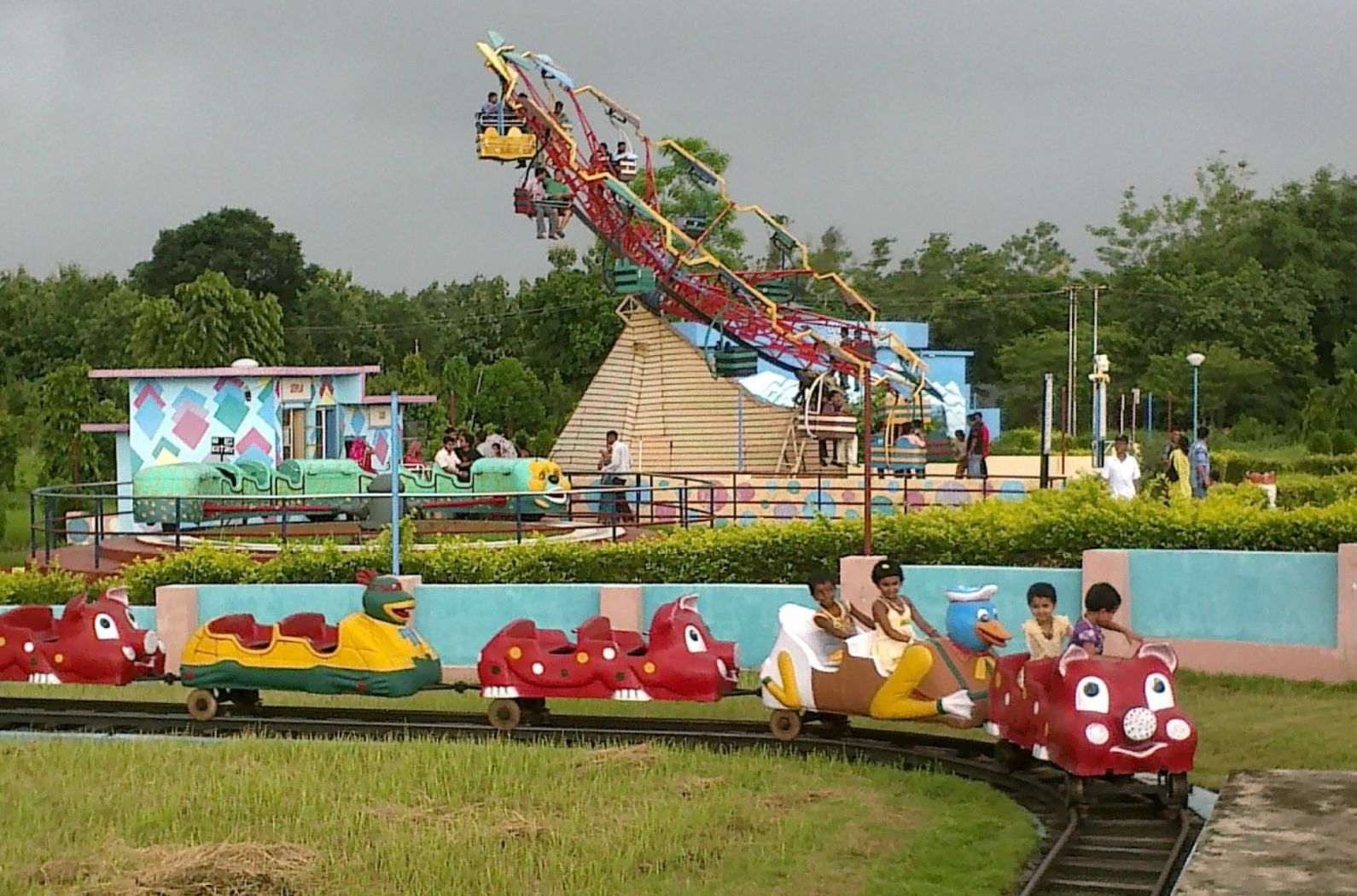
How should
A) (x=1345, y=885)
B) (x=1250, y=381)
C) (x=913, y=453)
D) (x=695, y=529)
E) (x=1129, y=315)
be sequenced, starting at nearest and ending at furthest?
(x=1345, y=885) → (x=695, y=529) → (x=913, y=453) → (x=1250, y=381) → (x=1129, y=315)

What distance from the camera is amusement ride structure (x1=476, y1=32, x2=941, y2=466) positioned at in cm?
3062

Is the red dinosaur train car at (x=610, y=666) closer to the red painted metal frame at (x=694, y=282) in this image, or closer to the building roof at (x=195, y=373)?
the building roof at (x=195, y=373)

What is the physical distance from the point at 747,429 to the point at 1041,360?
86.1 feet

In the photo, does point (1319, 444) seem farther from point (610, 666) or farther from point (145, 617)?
point (610, 666)

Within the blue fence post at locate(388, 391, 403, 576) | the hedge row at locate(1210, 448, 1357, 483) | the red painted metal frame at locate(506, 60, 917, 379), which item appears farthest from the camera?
the hedge row at locate(1210, 448, 1357, 483)

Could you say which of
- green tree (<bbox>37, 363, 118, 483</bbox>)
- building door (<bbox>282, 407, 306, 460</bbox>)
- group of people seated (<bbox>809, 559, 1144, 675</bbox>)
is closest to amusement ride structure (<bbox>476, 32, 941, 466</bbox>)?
building door (<bbox>282, 407, 306, 460</bbox>)

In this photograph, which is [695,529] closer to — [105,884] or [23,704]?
[23,704]

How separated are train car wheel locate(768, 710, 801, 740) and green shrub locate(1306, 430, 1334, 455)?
34.4m

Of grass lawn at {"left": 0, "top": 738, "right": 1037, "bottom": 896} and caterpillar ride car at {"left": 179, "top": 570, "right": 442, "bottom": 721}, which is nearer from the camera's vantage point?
grass lawn at {"left": 0, "top": 738, "right": 1037, "bottom": 896}

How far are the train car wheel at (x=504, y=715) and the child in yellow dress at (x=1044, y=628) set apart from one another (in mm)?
4057

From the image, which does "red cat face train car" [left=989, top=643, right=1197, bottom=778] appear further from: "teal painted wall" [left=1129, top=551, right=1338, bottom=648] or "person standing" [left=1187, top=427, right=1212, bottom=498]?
"person standing" [left=1187, top=427, right=1212, bottom=498]

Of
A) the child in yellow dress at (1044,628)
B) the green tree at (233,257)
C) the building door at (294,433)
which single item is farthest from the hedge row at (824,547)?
the green tree at (233,257)

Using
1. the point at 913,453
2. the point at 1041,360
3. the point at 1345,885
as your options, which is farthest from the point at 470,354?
the point at 1345,885

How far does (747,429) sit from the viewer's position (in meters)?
32.5
